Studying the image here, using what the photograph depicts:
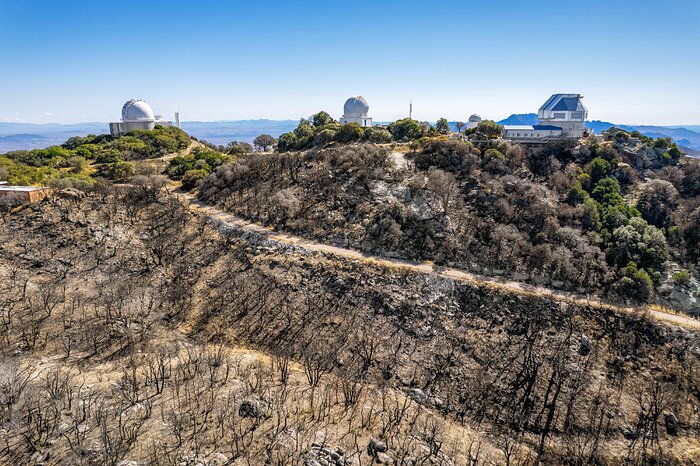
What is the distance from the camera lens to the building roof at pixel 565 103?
63.0 metres

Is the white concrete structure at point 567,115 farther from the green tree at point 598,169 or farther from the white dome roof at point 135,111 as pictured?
the white dome roof at point 135,111

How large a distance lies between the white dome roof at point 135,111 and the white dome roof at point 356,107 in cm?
4038

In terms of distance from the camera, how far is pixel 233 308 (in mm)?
31047

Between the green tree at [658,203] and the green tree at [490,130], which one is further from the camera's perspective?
the green tree at [490,130]

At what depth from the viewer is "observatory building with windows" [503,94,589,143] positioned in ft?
199

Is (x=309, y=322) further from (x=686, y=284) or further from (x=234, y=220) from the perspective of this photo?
(x=686, y=284)

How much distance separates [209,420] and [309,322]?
10927 mm

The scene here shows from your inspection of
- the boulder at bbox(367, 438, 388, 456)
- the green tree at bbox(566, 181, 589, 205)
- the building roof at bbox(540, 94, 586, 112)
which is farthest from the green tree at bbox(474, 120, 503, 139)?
the boulder at bbox(367, 438, 388, 456)

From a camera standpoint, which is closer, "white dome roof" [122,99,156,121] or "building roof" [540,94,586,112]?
"building roof" [540,94,586,112]

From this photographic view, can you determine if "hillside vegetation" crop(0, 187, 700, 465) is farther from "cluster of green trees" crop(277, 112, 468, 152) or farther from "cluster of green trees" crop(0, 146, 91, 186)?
"cluster of green trees" crop(277, 112, 468, 152)

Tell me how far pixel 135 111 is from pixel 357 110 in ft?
144

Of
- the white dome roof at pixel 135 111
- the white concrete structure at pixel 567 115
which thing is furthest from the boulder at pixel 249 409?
the white dome roof at pixel 135 111

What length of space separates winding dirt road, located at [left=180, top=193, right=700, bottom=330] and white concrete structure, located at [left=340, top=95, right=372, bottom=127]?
45378 millimetres

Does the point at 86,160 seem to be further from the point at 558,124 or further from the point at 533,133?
the point at 558,124
